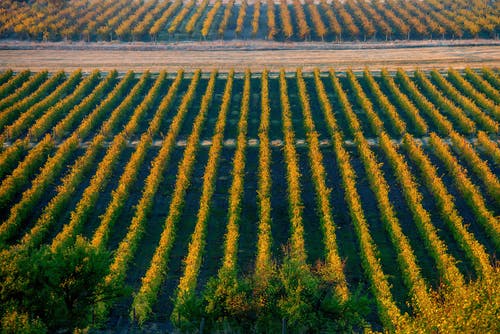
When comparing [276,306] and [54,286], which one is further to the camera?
[276,306]

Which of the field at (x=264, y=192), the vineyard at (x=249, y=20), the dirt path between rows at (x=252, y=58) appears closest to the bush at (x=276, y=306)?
the field at (x=264, y=192)

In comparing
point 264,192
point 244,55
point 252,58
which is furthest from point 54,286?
point 244,55

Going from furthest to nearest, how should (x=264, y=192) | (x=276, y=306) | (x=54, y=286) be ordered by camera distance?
(x=264, y=192)
(x=276, y=306)
(x=54, y=286)

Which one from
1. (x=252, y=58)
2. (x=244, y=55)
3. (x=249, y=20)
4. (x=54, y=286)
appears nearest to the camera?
(x=54, y=286)

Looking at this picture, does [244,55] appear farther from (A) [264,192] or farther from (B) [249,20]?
(A) [264,192]

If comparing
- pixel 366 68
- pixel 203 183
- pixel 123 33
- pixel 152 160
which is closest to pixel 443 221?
pixel 203 183

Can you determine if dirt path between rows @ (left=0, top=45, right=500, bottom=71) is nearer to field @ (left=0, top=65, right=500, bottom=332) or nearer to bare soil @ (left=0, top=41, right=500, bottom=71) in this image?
bare soil @ (left=0, top=41, right=500, bottom=71)

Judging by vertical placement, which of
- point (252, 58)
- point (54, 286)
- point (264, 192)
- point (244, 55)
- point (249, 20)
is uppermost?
point (54, 286)

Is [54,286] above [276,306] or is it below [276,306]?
above
